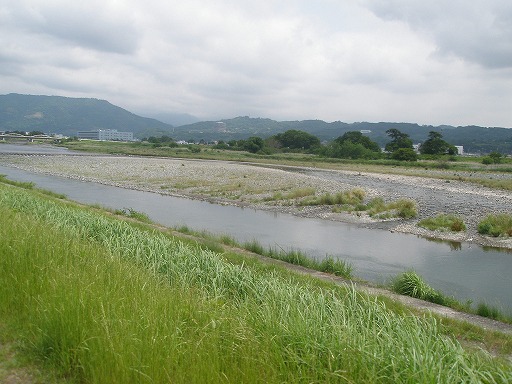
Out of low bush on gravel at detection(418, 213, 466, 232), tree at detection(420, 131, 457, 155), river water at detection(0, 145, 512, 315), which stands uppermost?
tree at detection(420, 131, 457, 155)

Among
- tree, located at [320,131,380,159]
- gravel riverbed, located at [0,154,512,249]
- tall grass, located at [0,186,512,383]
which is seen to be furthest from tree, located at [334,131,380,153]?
tall grass, located at [0,186,512,383]

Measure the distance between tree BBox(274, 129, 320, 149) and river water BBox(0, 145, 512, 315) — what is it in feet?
307

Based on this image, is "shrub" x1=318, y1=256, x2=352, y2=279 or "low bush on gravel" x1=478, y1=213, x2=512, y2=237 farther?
"low bush on gravel" x1=478, y1=213, x2=512, y2=237

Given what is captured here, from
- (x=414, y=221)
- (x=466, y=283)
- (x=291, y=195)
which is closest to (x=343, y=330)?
(x=466, y=283)

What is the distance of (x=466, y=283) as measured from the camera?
14648 millimetres

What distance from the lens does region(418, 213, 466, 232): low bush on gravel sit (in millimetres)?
23531

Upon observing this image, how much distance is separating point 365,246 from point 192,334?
644 inches

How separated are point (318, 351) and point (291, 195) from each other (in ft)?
98.2

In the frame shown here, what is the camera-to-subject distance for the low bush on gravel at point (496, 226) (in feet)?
72.7

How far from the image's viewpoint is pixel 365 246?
19.9 metres

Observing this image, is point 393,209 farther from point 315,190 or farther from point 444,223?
point 315,190

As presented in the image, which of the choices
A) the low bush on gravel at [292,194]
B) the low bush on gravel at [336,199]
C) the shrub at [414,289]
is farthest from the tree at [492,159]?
the shrub at [414,289]

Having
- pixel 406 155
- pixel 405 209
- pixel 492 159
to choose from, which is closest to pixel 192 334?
pixel 405 209

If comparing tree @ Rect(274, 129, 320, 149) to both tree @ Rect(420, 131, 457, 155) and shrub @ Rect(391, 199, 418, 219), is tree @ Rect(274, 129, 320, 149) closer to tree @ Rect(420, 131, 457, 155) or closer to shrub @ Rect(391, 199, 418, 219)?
tree @ Rect(420, 131, 457, 155)
